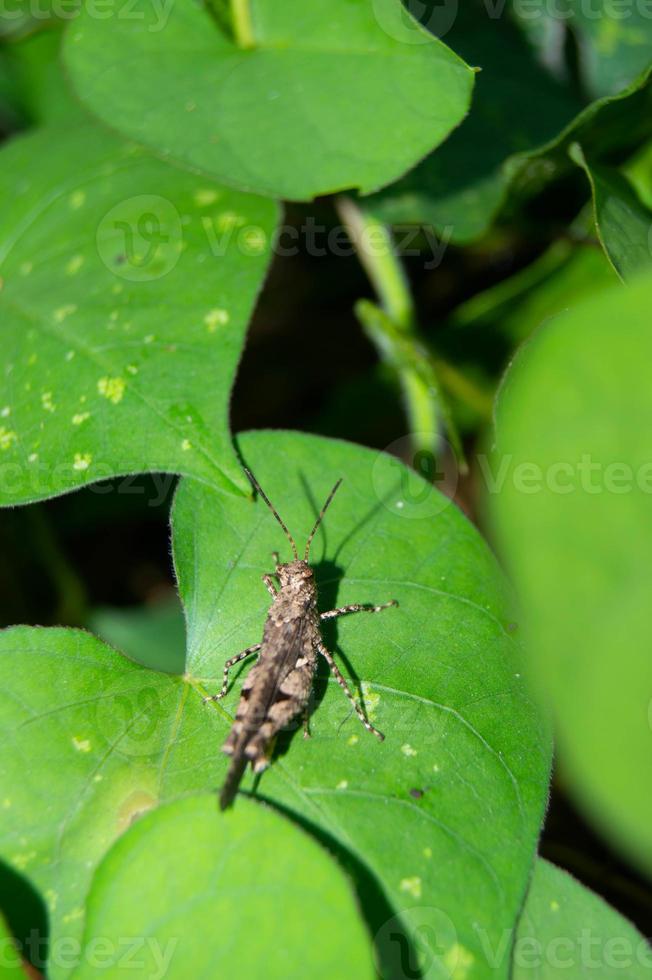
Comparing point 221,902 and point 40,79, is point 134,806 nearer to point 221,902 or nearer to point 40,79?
point 221,902

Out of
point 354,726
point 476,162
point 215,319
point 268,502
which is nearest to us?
point 354,726

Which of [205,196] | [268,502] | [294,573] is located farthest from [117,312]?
[294,573]

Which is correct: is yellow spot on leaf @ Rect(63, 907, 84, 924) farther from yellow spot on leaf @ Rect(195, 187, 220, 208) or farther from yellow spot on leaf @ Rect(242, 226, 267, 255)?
yellow spot on leaf @ Rect(195, 187, 220, 208)

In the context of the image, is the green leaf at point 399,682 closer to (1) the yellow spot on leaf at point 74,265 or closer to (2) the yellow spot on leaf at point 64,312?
(2) the yellow spot on leaf at point 64,312

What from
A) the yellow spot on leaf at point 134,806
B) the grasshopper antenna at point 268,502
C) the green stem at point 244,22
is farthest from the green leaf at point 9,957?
the green stem at point 244,22

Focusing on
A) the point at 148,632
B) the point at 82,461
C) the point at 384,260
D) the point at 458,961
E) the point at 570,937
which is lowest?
the point at 148,632

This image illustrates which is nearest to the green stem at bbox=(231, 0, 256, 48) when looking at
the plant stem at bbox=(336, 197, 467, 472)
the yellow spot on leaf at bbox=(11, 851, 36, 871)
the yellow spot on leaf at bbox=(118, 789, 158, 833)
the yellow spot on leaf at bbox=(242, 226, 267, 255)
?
the yellow spot on leaf at bbox=(242, 226, 267, 255)
